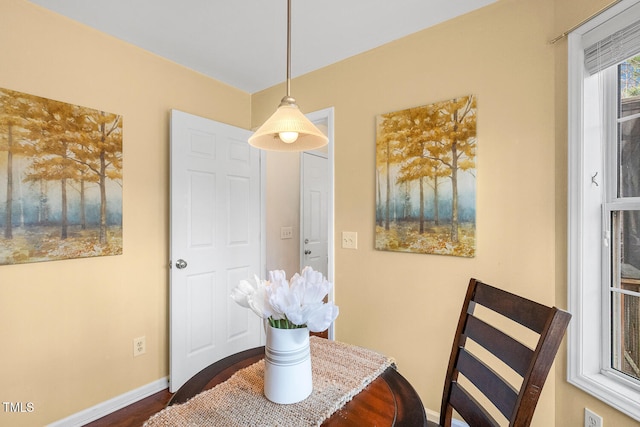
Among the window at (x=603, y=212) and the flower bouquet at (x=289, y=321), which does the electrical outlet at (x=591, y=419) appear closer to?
the window at (x=603, y=212)

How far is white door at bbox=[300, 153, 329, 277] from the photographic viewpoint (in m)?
3.40

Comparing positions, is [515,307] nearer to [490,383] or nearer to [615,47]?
[490,383]

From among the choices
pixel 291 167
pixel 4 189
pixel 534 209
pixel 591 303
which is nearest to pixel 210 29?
pixel 4 189

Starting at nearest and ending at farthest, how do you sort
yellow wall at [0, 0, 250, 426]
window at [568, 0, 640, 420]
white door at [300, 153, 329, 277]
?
window at [568, 0, 640, 420] < yellow wall at [0, 0, 250, 426] < white door at [300, 153, 329, 277]

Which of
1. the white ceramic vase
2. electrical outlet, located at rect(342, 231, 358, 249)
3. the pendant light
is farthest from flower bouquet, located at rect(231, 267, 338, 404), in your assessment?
electrical outlet, located at rect(342, 231, 358, 249)

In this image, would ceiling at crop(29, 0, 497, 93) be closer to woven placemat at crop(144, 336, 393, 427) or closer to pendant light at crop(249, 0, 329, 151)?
pendant light at crop(249, 0, 329, 151)

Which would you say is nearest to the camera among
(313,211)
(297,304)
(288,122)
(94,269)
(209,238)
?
(297,304)

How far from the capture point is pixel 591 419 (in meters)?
1.30

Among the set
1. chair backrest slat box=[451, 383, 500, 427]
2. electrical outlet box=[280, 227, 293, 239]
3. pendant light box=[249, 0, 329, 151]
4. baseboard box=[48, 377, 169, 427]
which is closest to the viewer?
chair backrest slat box=[451, 383, 500, 427]

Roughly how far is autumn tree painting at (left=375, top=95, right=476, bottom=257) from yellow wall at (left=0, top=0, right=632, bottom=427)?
7 centimetres

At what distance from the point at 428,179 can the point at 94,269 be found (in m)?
2.12

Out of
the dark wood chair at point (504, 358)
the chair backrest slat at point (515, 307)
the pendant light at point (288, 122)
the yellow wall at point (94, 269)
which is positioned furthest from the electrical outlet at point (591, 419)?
the yellow wall at point (94, 269)

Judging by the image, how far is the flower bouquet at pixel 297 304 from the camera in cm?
83

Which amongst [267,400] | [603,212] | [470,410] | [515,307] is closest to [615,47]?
[603,212]
